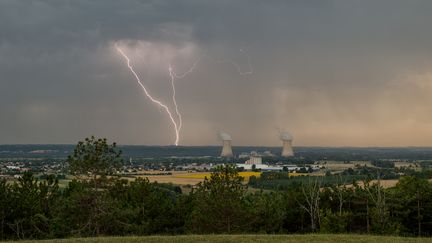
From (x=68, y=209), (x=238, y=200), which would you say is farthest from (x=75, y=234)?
(x=238, y=200)

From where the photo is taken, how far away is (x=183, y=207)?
1500 inches

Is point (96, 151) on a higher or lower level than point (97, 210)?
higher

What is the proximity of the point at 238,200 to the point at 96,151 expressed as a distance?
10303mm

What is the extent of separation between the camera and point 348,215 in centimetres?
3744

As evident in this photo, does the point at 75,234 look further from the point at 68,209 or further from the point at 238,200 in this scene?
the point at 238,200

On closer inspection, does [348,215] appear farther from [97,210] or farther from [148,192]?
[97,210]

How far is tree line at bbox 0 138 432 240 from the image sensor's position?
28125 millimetres

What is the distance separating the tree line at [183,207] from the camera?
1107 inches

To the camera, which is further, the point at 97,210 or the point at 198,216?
the point at 198,216

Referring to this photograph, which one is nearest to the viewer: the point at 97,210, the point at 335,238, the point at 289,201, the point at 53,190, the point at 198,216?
the point at 335,238

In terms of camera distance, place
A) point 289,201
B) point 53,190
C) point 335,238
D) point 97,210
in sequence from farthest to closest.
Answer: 1. point 289,201
2. point 53,190
3. point 97,210
4. point 335,238

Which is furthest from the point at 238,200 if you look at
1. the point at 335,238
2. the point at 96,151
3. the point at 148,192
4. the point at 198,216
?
the point at 335,238

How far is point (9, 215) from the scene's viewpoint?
111 ft

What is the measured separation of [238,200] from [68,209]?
1109cm
